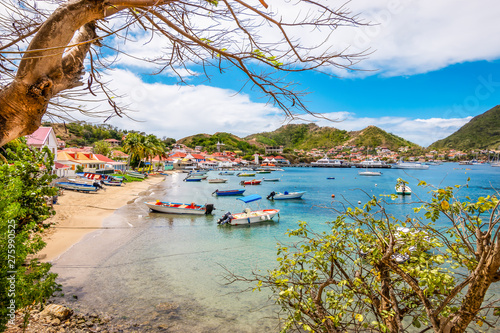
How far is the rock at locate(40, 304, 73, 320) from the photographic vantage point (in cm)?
623

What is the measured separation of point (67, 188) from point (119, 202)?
6.72 metres

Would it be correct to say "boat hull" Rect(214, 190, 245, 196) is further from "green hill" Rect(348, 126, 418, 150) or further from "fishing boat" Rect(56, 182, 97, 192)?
"green hill" Rect(348, 126, 418, 150)

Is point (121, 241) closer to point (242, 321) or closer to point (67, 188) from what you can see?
point (242, 321)

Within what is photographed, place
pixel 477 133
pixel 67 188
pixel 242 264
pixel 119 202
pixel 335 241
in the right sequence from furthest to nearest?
pixel 477 133, pixel 67 188, pixel 119 202, pixel 242 264, pixel 335 241

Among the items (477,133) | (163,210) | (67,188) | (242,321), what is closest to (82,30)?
(242,321)

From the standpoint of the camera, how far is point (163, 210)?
20.9 metres

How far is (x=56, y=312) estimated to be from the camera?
21.0 ft

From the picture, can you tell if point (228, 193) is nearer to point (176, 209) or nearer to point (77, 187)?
point (176, 209)

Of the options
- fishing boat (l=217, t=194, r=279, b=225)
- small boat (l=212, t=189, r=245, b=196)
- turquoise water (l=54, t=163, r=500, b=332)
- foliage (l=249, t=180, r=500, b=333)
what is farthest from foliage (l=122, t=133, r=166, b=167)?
foliage (l=249, t=180, r=500, b=333)

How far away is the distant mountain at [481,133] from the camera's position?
4798 inches

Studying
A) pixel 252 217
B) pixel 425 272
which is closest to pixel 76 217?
pixel 252 217

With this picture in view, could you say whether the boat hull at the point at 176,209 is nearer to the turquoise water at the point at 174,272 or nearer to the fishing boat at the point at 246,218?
the turquoise water at the point at 174,272

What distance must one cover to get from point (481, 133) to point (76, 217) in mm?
168210

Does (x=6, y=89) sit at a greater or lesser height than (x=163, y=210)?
greater
